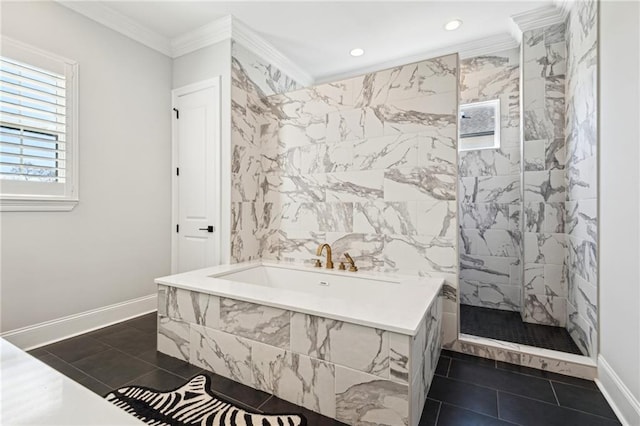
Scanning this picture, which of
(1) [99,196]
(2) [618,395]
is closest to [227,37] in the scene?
(1) [99,196]

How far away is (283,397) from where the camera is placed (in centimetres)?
173

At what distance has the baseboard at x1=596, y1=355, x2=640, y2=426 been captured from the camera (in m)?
1.45

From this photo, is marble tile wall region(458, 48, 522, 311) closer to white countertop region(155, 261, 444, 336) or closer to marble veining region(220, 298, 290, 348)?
white countertop region(155, 261, 444, 336)

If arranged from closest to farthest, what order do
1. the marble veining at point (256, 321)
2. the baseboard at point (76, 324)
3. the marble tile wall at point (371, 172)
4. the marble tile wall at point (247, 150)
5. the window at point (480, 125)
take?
the marble veining at point (256, 321), the baseboard at point (76, 324), the marble tile wall at point (371, 172), the marble tile wall at point (247, 150), the window at point (480, 125)

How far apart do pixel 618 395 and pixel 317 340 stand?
5.38 ft

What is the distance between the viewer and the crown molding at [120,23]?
2588 millimetres

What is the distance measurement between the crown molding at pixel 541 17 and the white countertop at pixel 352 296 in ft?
8.28

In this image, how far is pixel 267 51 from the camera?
133 inches

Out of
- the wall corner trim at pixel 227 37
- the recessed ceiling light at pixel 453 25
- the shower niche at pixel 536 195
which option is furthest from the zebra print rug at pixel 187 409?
the recessed ceiling light at pixel 453 25

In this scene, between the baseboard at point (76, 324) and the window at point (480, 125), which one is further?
the window at point (480, 125)

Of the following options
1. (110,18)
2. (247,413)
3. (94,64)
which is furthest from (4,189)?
(247,413)

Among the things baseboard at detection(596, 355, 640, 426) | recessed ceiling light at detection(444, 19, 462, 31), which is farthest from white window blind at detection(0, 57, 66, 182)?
baseboard at detection(596, 355, 640, 426)

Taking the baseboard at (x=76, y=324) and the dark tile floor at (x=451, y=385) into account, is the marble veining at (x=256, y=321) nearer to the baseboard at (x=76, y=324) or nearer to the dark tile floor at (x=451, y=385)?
the dark tile floor at (x=451, y=385)

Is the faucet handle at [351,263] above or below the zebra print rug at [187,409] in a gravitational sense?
above
